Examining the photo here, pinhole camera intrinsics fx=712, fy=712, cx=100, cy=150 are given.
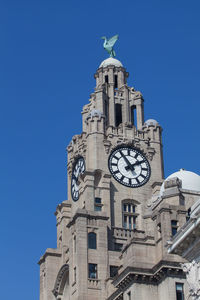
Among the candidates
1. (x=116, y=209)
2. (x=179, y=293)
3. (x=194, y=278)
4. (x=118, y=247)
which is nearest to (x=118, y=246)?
(x=118, y=247)

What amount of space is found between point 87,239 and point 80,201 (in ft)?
32.7

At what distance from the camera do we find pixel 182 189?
71.7 meters

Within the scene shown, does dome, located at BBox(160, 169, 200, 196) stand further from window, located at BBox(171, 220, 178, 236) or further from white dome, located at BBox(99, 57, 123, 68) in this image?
white dome, located at BBox(99, 57, 123, 68)

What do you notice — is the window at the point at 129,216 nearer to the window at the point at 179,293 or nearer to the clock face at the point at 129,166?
the clock face at the point at 129,166

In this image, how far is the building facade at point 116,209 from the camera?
64.4 metres

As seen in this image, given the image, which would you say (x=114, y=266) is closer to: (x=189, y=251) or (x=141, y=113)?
(x=141, y=113)

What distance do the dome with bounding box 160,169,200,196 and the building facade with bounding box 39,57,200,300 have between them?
132mm

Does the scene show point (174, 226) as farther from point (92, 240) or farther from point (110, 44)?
point (110, 44)

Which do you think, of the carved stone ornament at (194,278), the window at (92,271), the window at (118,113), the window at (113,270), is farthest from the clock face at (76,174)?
the carved stone ornament at (194,278)

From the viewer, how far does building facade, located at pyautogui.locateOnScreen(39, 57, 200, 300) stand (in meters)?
64.4

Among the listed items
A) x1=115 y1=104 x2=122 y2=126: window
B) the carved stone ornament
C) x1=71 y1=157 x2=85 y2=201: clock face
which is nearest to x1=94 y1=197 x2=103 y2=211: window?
x1=71 y1=157 x2=85 y2=201: clock face

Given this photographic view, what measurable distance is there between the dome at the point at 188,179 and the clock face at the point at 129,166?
26.5ft

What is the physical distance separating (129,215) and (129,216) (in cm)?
12

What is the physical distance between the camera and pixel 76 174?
89500 mm
